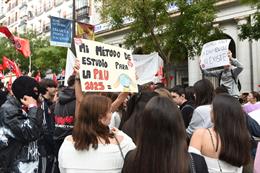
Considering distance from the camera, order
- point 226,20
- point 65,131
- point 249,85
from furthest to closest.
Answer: point 226,20 → point 249,85 → point 65,131

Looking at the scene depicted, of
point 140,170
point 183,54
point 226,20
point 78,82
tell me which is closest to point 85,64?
point 78,82

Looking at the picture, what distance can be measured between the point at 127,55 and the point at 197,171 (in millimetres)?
2465

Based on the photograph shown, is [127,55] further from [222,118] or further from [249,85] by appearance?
[249,85]

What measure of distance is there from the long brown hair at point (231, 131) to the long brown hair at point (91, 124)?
2.70 feet

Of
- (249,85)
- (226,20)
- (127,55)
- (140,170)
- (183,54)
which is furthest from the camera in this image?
(226,20)

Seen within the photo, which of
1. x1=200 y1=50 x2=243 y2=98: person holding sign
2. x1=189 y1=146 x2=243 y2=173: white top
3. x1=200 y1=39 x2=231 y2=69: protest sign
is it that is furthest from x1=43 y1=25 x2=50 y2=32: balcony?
x1=189 y1=146 x2=243 y2=173: white top

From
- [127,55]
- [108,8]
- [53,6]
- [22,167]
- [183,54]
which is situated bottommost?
[22,167]

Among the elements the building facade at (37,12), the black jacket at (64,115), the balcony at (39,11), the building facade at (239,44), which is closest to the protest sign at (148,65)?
the black jacket at (64,115)

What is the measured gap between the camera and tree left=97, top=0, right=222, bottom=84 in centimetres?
1399

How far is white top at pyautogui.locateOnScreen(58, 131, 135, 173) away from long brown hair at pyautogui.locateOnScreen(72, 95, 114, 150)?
0.05 metres

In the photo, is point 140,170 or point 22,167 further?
point 22,167

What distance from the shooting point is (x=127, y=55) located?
4797 mm

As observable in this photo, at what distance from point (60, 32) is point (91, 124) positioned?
1322 cm

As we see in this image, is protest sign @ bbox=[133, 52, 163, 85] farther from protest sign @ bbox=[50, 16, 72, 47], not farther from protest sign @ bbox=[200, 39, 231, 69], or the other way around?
protest sign @ bbox=[50, 16, 72, 47]
